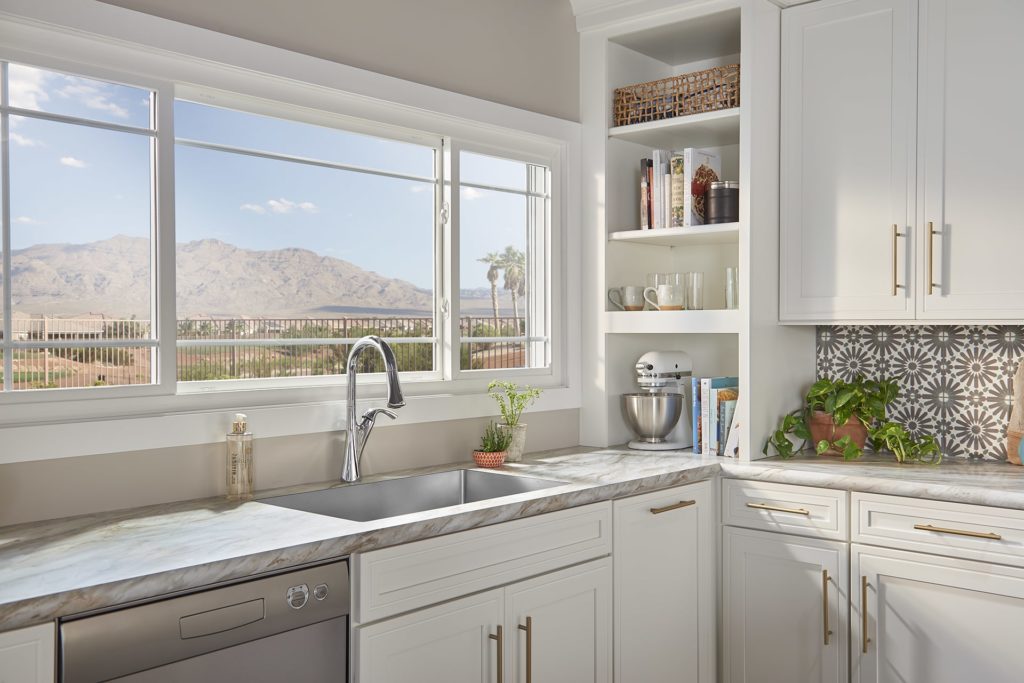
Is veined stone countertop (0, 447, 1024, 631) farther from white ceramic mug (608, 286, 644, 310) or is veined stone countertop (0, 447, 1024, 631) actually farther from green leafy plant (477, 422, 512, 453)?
white ceramic mug (608, 286, 644, 310)

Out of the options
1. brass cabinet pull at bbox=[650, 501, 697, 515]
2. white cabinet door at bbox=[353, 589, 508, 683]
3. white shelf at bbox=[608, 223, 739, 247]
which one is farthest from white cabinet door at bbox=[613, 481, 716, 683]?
white shelf at bbox=[608, 223, 739, 247]

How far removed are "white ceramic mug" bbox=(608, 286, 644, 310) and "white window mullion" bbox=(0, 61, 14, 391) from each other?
1945mm

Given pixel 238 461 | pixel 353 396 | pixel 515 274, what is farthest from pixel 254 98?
pixel 515 274

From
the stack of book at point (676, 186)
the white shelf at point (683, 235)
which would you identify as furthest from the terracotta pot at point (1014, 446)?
the stack of book at point (676, 186)

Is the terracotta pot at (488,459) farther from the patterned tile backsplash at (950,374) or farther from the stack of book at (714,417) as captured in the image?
the patterned tile backsplash at (950,374)

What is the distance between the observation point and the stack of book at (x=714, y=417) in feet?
9.73

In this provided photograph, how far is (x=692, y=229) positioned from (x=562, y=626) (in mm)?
1409

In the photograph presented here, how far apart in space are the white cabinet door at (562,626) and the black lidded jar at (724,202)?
4.10ft

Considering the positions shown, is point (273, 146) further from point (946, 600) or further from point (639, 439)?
point (946, 600)

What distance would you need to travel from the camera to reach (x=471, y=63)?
284cm

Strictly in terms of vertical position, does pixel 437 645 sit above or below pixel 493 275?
below

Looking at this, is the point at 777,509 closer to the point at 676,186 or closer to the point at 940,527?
the point at 940,527

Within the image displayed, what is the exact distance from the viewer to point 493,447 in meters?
2.75

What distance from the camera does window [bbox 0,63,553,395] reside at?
6.47 feet
